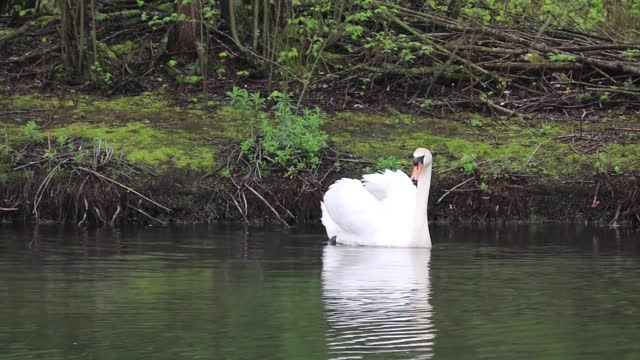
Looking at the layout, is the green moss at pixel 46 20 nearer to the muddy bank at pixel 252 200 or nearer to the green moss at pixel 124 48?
the green moss at pixel 124 48

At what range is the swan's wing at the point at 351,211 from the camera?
15.4 meters

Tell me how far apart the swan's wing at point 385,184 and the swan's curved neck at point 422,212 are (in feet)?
0.54

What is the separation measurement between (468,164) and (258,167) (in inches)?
A: 93.8

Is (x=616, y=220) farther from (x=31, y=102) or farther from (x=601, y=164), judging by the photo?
(x=31, y=102)

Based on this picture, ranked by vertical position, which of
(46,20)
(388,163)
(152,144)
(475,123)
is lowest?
(388,163)

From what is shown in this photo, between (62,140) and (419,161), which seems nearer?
(419,161)

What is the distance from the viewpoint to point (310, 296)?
36.1ft

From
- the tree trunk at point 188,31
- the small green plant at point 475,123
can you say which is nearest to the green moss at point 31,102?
the tree trunk at point 188,31

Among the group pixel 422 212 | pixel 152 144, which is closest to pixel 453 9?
pixel 152 144

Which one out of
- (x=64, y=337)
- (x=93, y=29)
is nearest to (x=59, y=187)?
(x=93, y=29)

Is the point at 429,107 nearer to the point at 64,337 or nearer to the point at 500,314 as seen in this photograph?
the point at 500,314

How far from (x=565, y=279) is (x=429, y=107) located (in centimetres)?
850

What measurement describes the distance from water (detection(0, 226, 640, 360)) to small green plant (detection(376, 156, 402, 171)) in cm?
193

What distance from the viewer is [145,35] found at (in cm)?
2170
